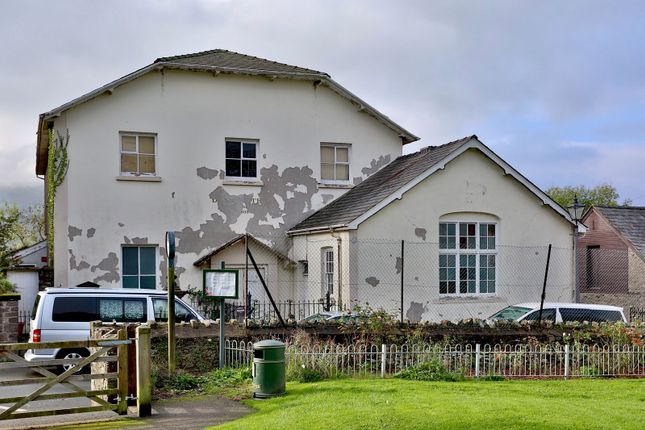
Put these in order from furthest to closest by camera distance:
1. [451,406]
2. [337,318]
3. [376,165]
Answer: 1. [376,165]
2. [337,318]
3. [451,406]

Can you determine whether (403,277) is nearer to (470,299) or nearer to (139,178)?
(470,299)

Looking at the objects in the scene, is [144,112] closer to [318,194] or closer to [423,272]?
[318,194]

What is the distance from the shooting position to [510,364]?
14.9m

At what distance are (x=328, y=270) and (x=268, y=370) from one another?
10.6m

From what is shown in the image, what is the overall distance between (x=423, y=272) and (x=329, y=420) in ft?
40.2

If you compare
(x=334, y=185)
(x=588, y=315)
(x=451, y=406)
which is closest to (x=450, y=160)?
(x=334, y=185)

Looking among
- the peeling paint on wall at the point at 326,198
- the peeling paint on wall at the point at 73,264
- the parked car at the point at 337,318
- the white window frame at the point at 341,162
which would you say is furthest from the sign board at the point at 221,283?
the white window frame at the point at 341,162

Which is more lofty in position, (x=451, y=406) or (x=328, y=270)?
(x=328, y=270)

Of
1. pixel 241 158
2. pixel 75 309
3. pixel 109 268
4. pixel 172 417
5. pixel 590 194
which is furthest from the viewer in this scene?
pixel 590 194

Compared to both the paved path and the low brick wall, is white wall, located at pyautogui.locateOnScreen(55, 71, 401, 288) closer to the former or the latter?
the low brick wall

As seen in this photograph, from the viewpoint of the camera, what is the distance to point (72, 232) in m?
22.7

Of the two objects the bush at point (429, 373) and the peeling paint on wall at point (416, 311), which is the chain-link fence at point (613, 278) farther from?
the bush at point (429, 373)

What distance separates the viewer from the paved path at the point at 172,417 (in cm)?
1042

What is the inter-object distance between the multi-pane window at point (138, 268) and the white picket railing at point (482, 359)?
8.86m
